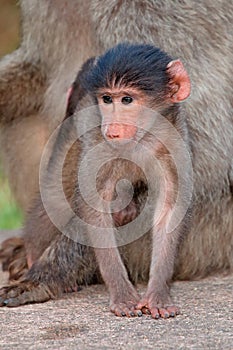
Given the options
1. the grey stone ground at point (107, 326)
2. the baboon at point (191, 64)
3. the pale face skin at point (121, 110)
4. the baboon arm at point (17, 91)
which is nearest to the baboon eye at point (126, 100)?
the pale face skin at point (121, 110)

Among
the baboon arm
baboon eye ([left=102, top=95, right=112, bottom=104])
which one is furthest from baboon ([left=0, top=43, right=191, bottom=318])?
the baboon arm

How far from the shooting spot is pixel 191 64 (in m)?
3.51

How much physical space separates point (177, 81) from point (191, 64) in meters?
0.44

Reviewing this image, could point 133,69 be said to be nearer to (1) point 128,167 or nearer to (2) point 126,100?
(2) point 126,100

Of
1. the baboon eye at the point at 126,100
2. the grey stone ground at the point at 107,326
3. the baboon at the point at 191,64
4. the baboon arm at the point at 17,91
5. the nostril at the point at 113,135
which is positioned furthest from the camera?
the baboon arm at the point at 17,91

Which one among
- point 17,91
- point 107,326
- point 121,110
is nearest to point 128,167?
point 121,110

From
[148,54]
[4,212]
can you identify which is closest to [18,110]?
[148,54]

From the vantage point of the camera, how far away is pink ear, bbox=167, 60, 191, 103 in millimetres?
3062

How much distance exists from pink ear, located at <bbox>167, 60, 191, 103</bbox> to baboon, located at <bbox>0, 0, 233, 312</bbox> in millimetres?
301

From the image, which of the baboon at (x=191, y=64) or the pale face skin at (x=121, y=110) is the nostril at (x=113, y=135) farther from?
the baboon at (x=191, y=64)

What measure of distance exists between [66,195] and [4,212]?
123 inches

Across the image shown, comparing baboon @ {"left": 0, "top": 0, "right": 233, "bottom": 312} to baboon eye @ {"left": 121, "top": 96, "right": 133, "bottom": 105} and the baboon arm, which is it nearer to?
the baboon arm

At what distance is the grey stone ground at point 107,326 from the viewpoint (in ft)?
8.96

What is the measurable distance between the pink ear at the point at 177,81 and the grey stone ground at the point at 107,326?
1.93ft
